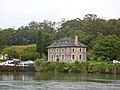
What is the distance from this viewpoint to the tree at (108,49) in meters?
95.2

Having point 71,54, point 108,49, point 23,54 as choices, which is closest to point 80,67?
point 108,49

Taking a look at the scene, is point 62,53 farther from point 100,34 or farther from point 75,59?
point 100,34

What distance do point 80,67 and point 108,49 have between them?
422 inches

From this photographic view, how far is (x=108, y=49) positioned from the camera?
95.3 m

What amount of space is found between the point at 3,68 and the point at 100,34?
4032 cm

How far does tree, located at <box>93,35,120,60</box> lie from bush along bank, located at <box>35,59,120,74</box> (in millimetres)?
5797

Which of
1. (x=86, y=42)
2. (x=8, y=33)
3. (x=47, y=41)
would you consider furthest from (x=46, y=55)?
(x=8, y=33)

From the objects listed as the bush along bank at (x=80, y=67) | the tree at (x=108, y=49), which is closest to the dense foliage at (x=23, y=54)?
the bush along bank at (x=80, y=67)

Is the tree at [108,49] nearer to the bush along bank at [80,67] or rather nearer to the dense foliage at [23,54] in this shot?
the bush along bank at [80,67]

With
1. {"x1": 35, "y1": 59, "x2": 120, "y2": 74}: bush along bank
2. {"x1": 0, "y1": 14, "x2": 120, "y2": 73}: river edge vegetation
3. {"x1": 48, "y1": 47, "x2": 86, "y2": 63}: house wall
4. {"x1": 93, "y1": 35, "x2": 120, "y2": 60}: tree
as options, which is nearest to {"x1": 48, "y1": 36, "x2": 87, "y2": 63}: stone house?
{"x1": 48, "y1": 47, "x2": 86, "y2": 63}: house wall

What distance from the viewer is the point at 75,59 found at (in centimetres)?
10156

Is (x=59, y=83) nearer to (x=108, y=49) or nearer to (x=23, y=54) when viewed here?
(x=108, y=49)

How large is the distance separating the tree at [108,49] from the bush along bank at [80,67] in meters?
5.80

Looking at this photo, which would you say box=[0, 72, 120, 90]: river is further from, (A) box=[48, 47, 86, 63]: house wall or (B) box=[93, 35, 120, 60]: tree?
(A) box=[48, 47, 86, 63]: house wall
